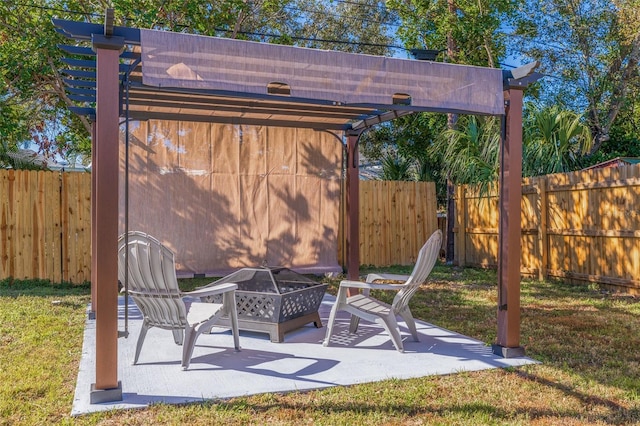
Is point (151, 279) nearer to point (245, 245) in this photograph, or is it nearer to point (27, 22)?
point (245, 245)

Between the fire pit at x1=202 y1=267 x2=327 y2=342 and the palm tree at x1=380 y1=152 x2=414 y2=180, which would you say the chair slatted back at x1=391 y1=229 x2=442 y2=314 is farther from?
the palm tree at x1=380 y1=152 x2=414 y2=180

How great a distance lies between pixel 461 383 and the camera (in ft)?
12.1

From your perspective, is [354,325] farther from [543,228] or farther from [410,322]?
[543,228]

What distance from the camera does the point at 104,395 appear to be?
3285 mm

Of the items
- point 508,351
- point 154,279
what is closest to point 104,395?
point 154,279

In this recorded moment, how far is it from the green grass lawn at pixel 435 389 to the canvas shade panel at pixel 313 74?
190 cm

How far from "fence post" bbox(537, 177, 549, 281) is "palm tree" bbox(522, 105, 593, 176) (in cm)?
72

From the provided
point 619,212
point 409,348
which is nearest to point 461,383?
point 409,348

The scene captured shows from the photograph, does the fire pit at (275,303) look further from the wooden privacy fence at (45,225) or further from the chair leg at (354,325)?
the wooden privacy fence at (45,225)

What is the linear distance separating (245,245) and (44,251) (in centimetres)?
288

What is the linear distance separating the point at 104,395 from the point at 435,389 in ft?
6.56

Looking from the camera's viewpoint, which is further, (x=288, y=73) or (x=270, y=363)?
(x=270, y=363)

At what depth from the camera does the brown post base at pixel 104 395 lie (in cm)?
326

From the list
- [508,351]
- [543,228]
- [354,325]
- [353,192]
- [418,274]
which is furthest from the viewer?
[543,228]
